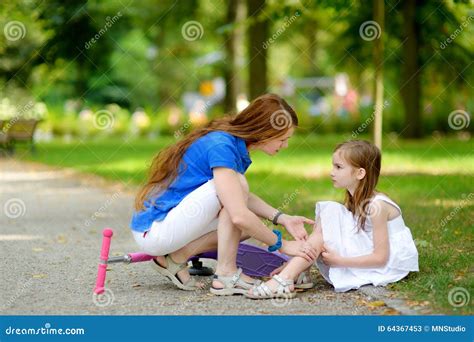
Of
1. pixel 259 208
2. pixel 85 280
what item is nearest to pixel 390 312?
pixel 259 208

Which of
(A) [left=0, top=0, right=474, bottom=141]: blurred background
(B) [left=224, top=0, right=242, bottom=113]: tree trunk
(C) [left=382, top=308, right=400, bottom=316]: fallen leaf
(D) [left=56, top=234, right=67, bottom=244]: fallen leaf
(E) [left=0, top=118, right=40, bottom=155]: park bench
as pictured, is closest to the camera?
(C) [left=382, top=308, right=400, bottom=316]: fallen leaf

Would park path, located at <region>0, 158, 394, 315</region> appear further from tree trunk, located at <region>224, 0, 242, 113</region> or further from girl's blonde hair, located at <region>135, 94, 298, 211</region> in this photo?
tree trunk, located at <region>224, 0, 242, 113</region>

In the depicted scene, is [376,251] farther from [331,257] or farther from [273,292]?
[273,292]

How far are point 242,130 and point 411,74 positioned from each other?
15.0 meters

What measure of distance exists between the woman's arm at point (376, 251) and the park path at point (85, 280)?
0.58ft

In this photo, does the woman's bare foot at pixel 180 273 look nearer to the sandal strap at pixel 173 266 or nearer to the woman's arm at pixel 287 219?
the sandal strap at pixel 173 266

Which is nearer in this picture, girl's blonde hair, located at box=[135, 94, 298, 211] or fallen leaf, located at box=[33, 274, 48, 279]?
girl's blonde hair, located at box=[135, 94, 298, 211]

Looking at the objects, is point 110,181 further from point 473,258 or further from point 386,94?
point 386,94

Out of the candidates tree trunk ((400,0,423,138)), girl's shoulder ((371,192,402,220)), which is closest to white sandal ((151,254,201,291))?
girl's shoulder ((371,192,402,220))

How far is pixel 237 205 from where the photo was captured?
492 centimetres

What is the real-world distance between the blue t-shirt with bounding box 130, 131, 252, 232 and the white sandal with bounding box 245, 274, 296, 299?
2.16ft

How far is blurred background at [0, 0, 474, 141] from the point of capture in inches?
746

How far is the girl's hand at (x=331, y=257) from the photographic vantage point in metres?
5.19

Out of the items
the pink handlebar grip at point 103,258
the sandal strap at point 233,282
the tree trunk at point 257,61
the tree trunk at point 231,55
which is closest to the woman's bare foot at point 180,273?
the sandal strap at point 233,282
